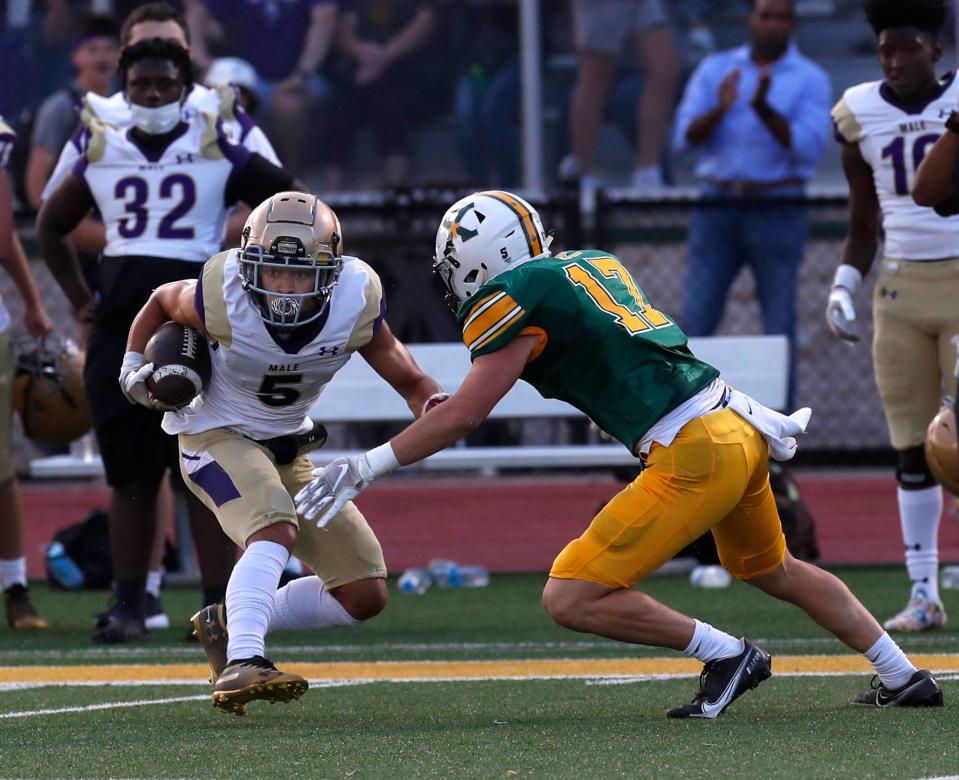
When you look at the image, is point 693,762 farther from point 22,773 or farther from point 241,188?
point 241,188

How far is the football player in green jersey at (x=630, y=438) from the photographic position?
4.69 metres

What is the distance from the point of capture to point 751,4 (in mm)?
11242

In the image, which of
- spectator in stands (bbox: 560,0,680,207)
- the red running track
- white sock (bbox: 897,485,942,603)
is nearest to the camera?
white sock (bbox: 897,485,942,603)

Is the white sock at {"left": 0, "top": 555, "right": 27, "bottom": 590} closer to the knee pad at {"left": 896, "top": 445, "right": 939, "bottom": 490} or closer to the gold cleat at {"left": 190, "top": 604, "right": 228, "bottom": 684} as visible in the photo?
the gold cleat at {"left": 190, "top": 604, "right": 228, "bottom": 684}

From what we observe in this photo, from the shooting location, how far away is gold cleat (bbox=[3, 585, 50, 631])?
23.7 ft

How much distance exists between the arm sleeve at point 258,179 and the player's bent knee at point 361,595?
2037 mm

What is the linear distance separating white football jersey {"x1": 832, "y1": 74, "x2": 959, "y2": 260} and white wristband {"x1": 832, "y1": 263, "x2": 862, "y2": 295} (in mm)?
193

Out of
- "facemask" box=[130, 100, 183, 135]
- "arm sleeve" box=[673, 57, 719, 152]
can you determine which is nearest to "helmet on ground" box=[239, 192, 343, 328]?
"facemask" box=[130, 100, 183, 135]

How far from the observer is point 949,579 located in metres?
7.91

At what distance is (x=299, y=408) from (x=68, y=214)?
200cm

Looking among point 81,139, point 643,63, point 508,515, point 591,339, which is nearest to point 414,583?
point 81,139

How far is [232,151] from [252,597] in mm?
2519

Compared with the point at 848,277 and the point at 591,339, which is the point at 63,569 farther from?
the point at 591,339

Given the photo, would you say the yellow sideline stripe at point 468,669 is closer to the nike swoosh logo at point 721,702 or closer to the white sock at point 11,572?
the nike swoosh logo at point 721,702
